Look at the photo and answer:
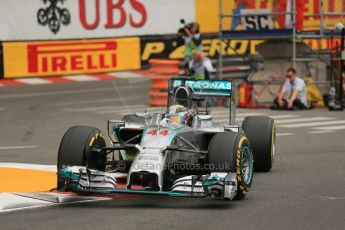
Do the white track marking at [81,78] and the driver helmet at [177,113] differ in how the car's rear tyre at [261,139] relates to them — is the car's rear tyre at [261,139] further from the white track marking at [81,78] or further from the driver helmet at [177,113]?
the white track marking at [81,78]

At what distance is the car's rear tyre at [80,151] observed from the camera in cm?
1088

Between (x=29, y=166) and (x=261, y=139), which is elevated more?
(x=261, y=139)

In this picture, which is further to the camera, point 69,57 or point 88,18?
point 88,18

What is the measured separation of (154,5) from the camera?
29.4 meters

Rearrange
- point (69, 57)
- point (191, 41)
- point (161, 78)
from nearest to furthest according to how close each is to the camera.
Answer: point (161, 78) → point (191, 41) → point (69, 57)

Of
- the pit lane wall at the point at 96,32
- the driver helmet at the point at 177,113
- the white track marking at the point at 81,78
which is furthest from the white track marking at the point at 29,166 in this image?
the white track marking at the point at 81,78

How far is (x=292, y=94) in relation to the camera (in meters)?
21.7

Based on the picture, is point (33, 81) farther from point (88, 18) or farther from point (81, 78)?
point (88, 18)

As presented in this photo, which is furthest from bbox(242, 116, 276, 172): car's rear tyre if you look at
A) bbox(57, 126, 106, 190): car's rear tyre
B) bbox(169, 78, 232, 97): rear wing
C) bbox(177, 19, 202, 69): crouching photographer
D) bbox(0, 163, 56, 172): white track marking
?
bbox(177, 19, 202, 69): crouching photographer

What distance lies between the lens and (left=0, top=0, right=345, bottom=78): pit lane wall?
26641 millimetres

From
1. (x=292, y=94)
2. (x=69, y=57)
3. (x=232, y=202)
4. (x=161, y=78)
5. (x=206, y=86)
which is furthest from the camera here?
(x=69, y=57)

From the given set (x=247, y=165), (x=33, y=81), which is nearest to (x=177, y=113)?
(x=247, y=165)

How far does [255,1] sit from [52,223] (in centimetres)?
1569

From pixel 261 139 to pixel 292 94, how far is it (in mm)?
9353
